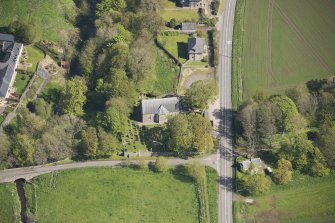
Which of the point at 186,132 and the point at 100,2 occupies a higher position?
the point at 100,2

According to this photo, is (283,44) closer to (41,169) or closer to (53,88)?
(53,88)

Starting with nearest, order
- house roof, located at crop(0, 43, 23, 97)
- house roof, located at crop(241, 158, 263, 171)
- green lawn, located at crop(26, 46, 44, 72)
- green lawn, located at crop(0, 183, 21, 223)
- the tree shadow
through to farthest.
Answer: green lawn, located at crop(0, 183, 21, 223) → house roof, located at crop(241, 158, 263, 171) → house roof, located at crop(0, 43, 23, 97) → green lawn, located at crop(26, 46, 44, 72) → the tree shadow

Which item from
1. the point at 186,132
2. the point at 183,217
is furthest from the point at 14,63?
the point at 183,217

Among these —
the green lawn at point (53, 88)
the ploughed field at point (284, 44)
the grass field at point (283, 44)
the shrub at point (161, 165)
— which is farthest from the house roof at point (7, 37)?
the ploughed field at point (284, 44)

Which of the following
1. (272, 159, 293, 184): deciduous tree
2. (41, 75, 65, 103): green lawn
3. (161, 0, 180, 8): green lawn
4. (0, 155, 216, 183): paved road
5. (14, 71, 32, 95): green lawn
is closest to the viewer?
(0, 155, 216, 183): paved road

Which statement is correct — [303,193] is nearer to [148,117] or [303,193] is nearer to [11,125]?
[148,117]

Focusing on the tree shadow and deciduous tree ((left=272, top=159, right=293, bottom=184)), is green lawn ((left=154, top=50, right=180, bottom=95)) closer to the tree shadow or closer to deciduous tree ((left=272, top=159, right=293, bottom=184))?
the tree shadow

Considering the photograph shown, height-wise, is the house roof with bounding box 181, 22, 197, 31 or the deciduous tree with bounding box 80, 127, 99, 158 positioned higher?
the house roof with bounding box 181, 22, 197, 31

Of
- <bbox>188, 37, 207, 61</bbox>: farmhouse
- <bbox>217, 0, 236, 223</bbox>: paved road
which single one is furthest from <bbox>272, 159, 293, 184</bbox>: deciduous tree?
<bbox>188, 37, 207, 61</bbox>: farmhouse
